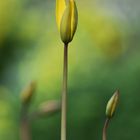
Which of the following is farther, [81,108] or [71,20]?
[81,108]

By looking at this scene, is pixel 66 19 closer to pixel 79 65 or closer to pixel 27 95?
pixel 27 95

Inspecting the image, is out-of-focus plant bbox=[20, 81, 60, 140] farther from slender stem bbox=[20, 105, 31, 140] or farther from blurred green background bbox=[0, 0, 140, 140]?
blurred green background bbox=[0, 0, 140, 140]

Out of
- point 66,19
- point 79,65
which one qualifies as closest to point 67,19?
point 66,19

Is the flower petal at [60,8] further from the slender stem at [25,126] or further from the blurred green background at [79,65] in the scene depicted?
the blurred green background at [79,65]

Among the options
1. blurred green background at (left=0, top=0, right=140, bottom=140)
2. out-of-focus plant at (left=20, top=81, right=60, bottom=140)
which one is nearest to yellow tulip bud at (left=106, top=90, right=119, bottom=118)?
out-of-focus plant at (left=20, top=81, right=60, bottom=140)

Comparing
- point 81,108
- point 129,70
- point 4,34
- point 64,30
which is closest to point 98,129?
point 81,108

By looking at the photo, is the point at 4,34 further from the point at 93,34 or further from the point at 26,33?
the point at 93,34
